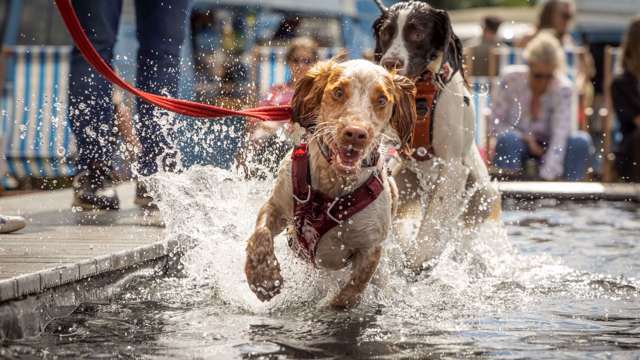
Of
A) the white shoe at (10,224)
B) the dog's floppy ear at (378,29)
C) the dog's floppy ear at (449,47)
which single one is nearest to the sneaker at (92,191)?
the white shoe at (10,224)

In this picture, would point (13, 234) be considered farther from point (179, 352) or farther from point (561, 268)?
point (561, 268)

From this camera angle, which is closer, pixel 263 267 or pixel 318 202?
pixel 263 267

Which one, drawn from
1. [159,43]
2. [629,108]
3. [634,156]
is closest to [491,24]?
[629,108]

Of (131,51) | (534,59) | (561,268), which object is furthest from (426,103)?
(131,51)

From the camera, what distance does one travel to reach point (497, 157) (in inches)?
430

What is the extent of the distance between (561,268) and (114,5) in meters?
2.68

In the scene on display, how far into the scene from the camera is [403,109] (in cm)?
473

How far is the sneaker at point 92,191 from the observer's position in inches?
269

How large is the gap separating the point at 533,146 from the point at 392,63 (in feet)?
18.0

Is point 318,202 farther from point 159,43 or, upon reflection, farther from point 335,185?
point 159,43

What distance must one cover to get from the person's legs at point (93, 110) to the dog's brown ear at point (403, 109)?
2.40 m

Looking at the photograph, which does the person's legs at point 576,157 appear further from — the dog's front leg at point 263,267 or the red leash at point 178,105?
the dog's front leg at point 263,267

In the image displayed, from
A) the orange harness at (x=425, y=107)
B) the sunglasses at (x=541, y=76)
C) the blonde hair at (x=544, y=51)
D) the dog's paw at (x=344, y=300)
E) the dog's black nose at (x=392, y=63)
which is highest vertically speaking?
the blonde hair at (x=544, y=51)

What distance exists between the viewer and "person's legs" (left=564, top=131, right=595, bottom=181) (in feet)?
36.4
